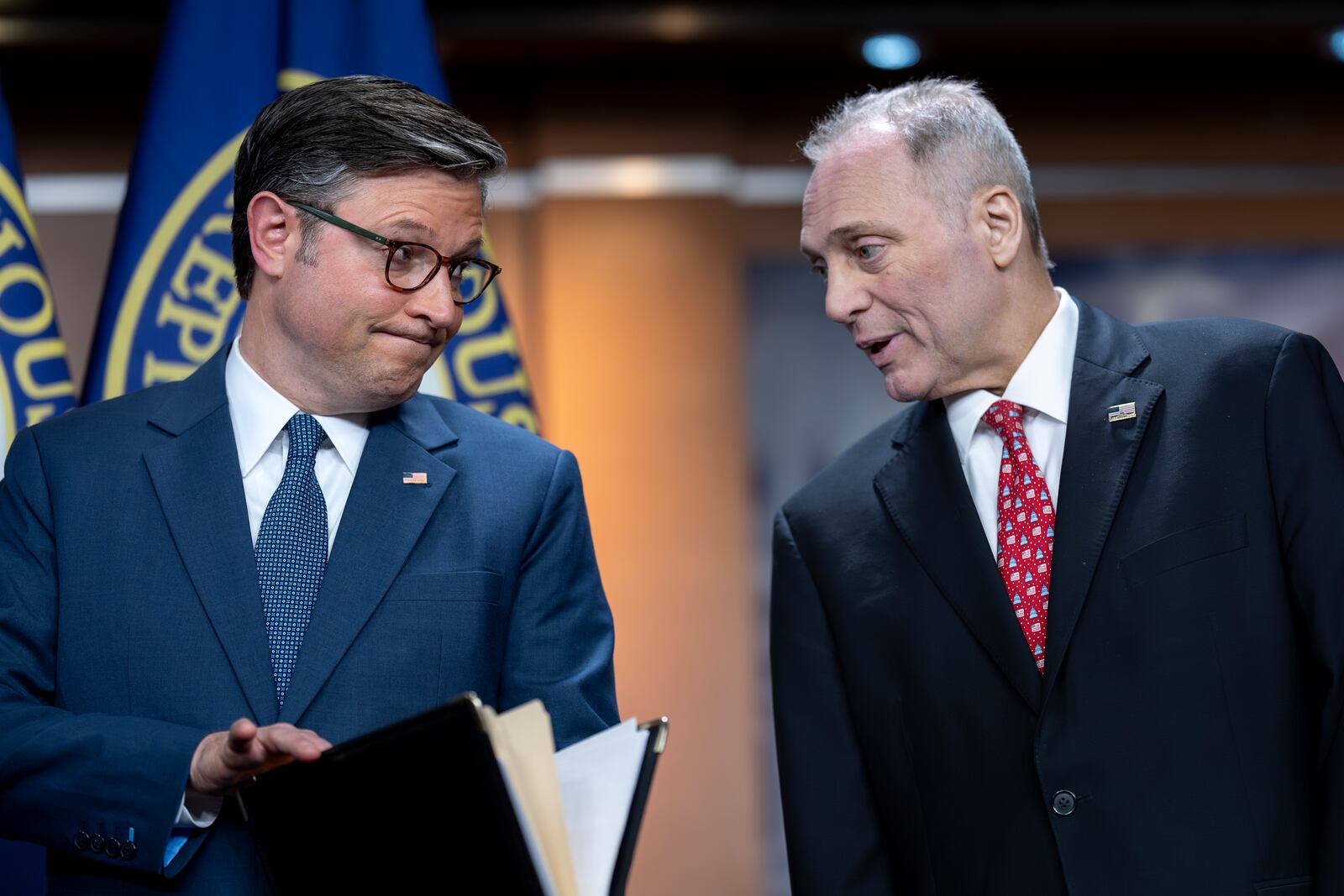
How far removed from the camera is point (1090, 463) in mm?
2129

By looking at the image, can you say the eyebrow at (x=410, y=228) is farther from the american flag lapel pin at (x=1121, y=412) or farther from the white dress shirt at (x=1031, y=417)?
the american flag lapel pin at (x=1121, y=412)

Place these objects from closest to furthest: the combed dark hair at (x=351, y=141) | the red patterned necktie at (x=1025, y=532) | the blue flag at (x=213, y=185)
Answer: the combed dark hair at (x=351, y=141)
the red patterned necktie at (x=1025, y=532)
the blue flag at (x=213, y=185)

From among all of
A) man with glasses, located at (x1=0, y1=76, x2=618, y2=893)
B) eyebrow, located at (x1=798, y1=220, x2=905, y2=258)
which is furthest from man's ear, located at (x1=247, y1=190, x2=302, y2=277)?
eyebrow, located at (x1=798, y1=220, x2=905, y2=258)

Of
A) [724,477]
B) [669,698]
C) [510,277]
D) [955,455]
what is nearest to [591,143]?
[510,277]

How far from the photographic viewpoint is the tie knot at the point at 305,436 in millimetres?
2027

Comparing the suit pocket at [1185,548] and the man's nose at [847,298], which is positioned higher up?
the man's nose at [847,298]

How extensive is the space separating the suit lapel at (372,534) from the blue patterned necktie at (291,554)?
32mm

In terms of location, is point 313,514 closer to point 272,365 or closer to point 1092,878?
point 272,365

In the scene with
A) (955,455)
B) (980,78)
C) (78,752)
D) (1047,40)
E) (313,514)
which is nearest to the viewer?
(78,752)

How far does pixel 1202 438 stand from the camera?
2107 millimetres

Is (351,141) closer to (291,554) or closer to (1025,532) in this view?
(291,554)

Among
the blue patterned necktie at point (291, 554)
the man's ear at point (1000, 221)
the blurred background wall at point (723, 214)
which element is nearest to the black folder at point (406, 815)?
the blue patterned necktie at point (291, 554)

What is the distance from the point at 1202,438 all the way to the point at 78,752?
159cm

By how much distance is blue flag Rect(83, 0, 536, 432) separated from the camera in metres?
3.08
